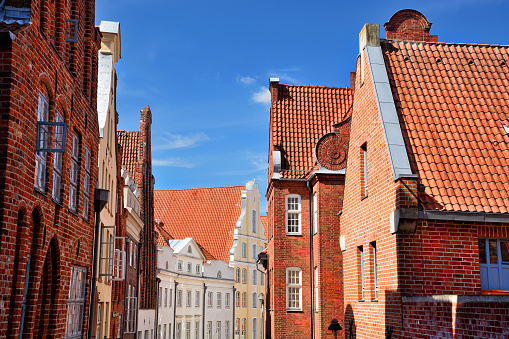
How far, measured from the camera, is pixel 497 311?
8609 millimetres

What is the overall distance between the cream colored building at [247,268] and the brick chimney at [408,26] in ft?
130

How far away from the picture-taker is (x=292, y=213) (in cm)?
2597

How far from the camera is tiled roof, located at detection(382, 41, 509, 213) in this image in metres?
13.4

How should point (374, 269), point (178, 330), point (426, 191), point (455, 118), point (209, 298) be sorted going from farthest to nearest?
point (209, 298) → point (178, 330) → point (374, 269) → point (455, 118) → point (426, 191)

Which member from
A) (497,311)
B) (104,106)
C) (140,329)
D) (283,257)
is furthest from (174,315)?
(497,311)

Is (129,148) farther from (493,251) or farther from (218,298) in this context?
(493,251)

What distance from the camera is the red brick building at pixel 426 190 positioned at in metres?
12.5

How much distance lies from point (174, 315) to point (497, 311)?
128 ft

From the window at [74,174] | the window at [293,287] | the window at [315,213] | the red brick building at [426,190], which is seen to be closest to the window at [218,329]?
the window at [293,287]

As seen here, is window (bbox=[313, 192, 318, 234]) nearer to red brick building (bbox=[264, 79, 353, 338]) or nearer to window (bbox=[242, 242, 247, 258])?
red brick building (bbox=[264, 79, 353, 338])

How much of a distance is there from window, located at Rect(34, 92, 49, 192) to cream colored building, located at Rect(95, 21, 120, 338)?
9.27 m

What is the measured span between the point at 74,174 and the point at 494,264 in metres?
9.23

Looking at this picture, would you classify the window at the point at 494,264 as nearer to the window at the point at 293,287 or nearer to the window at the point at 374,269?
the window at the point at 374,269

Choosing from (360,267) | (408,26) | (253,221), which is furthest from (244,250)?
(360,267)
